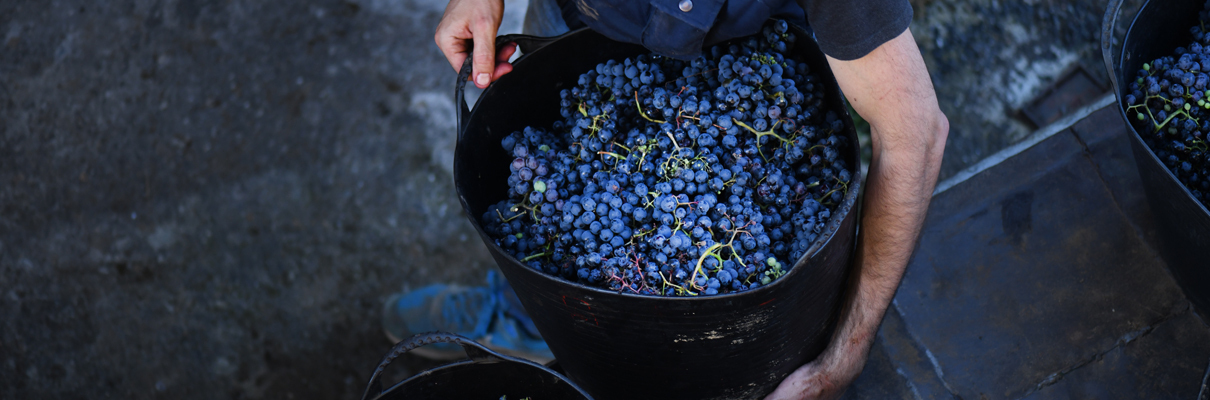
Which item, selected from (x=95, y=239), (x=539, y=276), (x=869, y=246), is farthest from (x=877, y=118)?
(x=95, y=239)

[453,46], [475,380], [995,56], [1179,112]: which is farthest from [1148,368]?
[453,46]

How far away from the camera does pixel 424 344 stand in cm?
132

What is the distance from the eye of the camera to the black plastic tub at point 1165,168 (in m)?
1.39

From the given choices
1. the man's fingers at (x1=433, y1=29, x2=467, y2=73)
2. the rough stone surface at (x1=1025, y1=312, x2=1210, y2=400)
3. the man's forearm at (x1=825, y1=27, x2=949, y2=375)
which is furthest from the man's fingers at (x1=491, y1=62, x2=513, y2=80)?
the rough stone surface at (x1=1025, y1=312, x2=1210, y2=400)

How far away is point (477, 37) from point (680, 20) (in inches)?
17.1

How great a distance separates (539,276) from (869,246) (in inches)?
28.8

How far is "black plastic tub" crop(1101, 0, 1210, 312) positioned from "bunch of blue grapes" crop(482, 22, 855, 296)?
0.60 m

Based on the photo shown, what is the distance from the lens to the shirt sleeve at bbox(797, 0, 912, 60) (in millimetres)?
1146

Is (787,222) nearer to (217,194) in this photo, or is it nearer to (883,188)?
(883,188)

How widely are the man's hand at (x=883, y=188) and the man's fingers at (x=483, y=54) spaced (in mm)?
653

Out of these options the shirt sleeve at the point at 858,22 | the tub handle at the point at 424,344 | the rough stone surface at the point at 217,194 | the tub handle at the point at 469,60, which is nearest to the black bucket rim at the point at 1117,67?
the shirt sleeve at the point at 858,22

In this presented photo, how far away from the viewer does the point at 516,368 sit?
1.40 metres

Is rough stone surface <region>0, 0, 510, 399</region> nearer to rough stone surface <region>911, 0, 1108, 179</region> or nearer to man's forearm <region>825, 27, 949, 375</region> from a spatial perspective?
man's forearm <region>825, 27, 949, 375</region>

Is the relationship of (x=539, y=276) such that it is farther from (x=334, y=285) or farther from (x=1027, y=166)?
(x=334, y=285)
